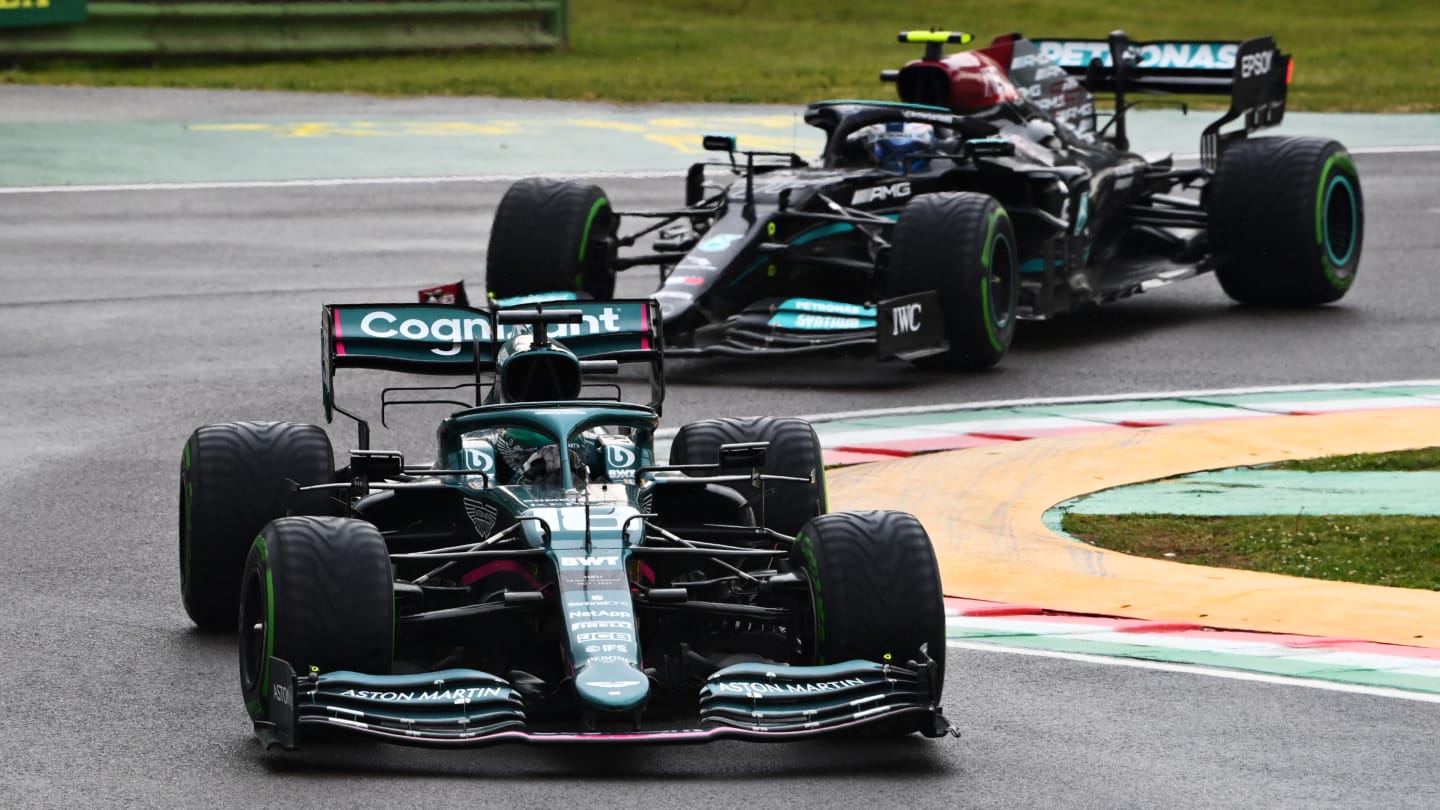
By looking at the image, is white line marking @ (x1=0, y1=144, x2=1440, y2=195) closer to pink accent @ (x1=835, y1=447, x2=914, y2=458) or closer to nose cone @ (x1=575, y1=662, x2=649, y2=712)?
pink accent @ (x1=835, y1=447, x2=914, y2=458)

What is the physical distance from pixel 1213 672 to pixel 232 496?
3.72 metres

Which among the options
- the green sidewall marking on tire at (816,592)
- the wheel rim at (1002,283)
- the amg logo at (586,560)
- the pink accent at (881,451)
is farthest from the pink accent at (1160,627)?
the wheel rim at (1002,283)

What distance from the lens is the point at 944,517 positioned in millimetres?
12031

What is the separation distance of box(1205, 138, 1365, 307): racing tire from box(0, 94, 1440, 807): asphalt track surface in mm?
251

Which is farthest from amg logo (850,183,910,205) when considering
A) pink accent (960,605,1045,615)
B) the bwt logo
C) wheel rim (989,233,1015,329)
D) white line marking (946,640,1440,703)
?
white line marking (946,640,1440,703)

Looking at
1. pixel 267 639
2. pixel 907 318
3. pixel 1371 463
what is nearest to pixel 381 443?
pixel 907 318

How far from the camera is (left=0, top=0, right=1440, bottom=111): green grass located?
31359mm

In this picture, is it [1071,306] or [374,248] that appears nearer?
[1071,306]

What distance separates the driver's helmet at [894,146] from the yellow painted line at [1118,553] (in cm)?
350

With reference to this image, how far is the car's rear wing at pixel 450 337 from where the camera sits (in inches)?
401

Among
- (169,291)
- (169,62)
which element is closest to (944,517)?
(169,291)

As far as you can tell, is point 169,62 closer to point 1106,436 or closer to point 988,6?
point 988,6

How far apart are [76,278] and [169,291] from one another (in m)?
1.02

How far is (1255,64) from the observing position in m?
19.0
